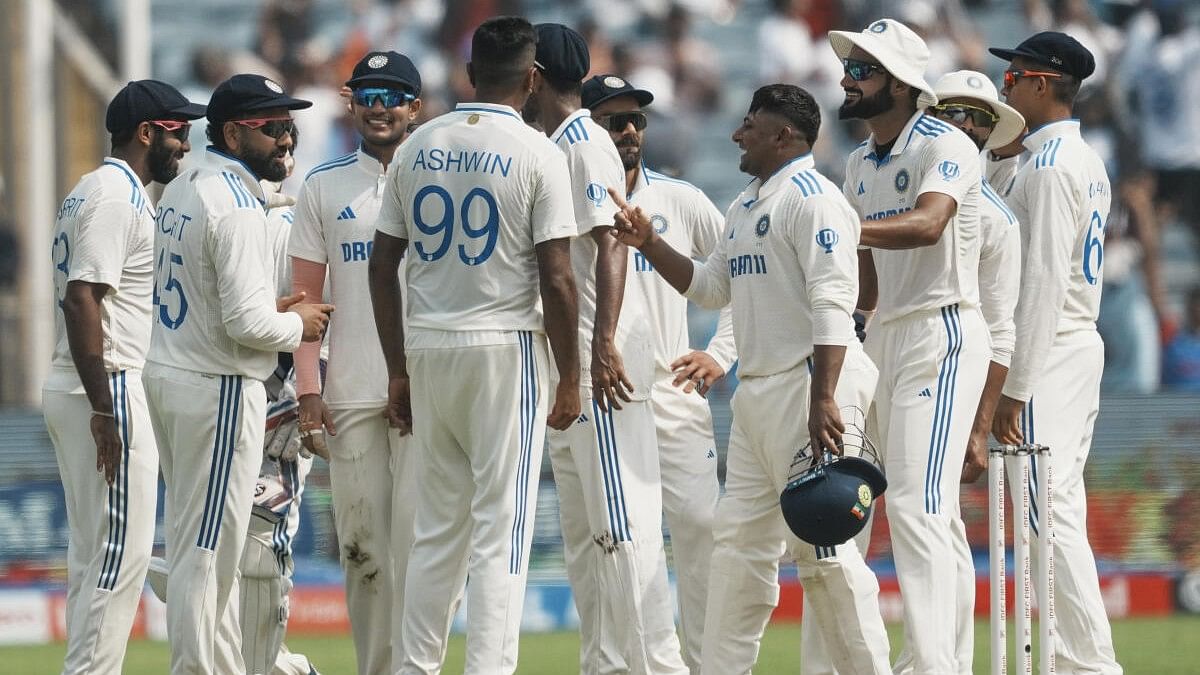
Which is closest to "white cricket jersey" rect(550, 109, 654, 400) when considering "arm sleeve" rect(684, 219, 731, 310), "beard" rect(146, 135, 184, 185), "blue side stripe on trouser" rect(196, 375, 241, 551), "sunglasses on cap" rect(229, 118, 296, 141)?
"arm sleeve" rect(684, 219, 731, 310)

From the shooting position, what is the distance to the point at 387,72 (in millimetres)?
6344

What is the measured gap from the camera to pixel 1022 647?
18.1 ft

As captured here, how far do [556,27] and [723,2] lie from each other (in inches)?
380

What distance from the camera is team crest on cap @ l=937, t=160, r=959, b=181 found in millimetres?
5734

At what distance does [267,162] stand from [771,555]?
2251mm

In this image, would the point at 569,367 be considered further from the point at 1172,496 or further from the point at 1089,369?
the point at 1172,496

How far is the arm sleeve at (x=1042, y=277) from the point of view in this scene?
6285 millimetres

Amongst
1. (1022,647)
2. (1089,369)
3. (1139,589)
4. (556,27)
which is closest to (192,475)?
(556,27)

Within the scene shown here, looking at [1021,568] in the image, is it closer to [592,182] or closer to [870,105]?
[870,105]

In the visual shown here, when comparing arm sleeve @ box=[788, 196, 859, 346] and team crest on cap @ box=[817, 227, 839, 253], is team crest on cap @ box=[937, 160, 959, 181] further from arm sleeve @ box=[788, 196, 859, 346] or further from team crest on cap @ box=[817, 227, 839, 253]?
team crest on cap @ box=[817, 227, 839, 253]

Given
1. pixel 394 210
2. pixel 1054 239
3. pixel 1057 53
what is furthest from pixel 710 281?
pixel 1057 53

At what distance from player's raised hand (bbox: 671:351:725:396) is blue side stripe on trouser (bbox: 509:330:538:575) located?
3.54 feet

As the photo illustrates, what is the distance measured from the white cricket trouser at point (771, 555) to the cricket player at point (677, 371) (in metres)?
0.76

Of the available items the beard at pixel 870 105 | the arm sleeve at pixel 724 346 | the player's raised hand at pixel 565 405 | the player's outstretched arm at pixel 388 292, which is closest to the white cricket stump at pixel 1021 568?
the beard at pixel 870 105
